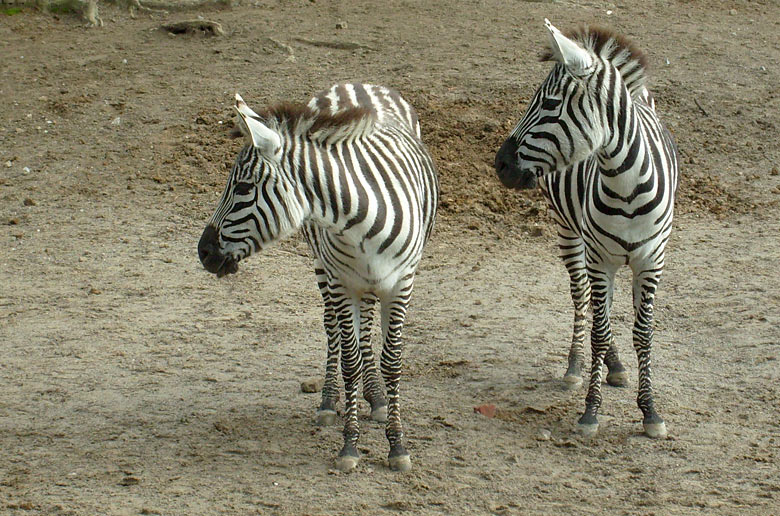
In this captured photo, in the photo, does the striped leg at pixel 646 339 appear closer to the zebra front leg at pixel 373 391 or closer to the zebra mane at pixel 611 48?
the zebra mane at pixel 611 48

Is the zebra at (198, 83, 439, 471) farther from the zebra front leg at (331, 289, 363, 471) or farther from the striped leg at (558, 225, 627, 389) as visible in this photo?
the striped leg at (558, 225, 627, 389)

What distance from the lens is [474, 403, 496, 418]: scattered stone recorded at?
6.12 metres

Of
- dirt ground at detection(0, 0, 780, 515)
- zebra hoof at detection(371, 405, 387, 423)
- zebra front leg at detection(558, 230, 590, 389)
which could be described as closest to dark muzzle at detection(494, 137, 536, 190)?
zebra front leg at detection(558, 230, 590, 389)

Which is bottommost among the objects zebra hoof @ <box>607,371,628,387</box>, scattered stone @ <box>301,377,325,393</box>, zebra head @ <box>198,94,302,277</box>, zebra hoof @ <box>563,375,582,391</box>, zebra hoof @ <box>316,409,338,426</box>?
scattered stone @ <box>301,377,325,393</box>

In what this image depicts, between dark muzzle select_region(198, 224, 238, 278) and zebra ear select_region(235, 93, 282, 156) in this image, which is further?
dark muzzle select_region(198, 224, 238, 278)

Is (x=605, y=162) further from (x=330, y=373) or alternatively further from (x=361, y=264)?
(x=330, y=373)

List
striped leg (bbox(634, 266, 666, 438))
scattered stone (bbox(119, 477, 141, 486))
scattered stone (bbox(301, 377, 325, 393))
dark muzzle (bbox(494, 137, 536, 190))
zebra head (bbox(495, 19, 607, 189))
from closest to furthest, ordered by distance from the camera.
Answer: zebra head (bbox(495, 19, 607, 189))
dark muzzle (bbox(494, 137, 536, 190))
scattered stone (bbox(119, 477, 141, 486))
striped leg (bbox(634, 266, 666, 438))
scattered stone (bbox(301, 377, 325, 393))

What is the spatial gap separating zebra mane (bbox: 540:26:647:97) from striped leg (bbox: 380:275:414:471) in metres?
1.68

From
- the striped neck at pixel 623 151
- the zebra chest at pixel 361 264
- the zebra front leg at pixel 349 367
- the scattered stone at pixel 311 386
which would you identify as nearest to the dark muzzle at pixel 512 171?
the striped neck at pixel 623 151

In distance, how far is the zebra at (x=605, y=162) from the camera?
16.8 feet

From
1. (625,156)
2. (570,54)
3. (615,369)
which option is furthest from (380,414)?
(570,54)

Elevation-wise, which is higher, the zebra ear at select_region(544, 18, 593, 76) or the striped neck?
the zebra ear at select_region(544, 18, 593, 76)

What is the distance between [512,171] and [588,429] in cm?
183

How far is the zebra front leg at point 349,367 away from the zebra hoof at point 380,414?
474 millimetres
